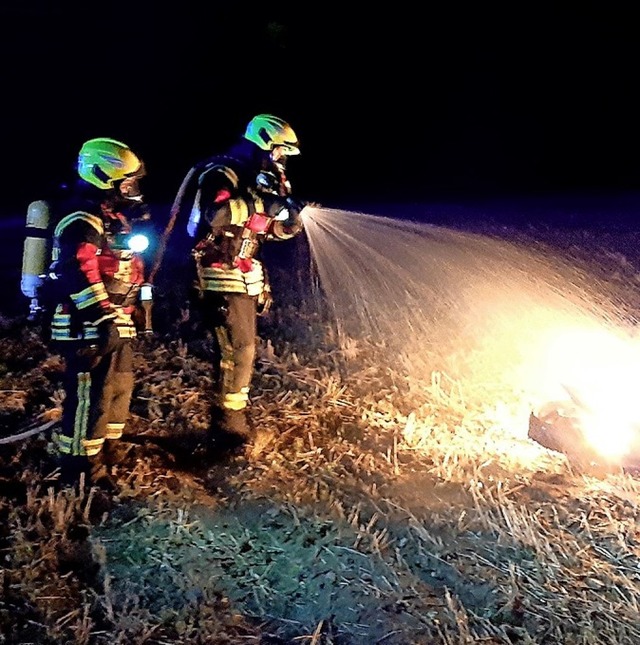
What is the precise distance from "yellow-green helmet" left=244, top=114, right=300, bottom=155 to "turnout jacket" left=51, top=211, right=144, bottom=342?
3.41 ft

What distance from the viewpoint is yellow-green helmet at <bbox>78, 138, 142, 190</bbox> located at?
4.88m

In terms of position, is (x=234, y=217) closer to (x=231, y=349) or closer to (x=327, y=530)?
(x=231, y=349)

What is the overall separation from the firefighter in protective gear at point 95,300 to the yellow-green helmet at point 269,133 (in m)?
0.81

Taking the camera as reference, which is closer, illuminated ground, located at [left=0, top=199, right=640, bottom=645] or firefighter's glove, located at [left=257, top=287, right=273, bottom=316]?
illuminated ground, located at [left=0, top=199, right=640, bottom=645]

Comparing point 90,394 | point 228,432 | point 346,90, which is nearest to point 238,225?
point 90,394

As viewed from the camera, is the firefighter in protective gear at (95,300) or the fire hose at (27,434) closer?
the firefighter in protective gear at (95,300)

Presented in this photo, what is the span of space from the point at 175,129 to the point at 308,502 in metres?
13.3

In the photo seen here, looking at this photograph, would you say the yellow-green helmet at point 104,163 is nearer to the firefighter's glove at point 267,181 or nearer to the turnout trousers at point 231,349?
the firefighter's glove at point 267,181

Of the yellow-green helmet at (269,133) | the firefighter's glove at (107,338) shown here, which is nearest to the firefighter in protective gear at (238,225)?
the yellow-green helmet at (269,133)

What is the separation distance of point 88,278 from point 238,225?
3.47 feet

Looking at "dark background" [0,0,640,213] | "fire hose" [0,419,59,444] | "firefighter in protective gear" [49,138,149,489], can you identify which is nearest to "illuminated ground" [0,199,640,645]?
"fire hose" [0,419,59,444]

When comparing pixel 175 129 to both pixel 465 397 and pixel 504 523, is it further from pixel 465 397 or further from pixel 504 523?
pixel 504 523

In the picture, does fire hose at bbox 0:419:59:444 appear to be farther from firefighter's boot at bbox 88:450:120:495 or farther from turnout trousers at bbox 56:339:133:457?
firefighter's boot at bbox 88:450:120:495

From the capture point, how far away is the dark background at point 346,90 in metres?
16.4
